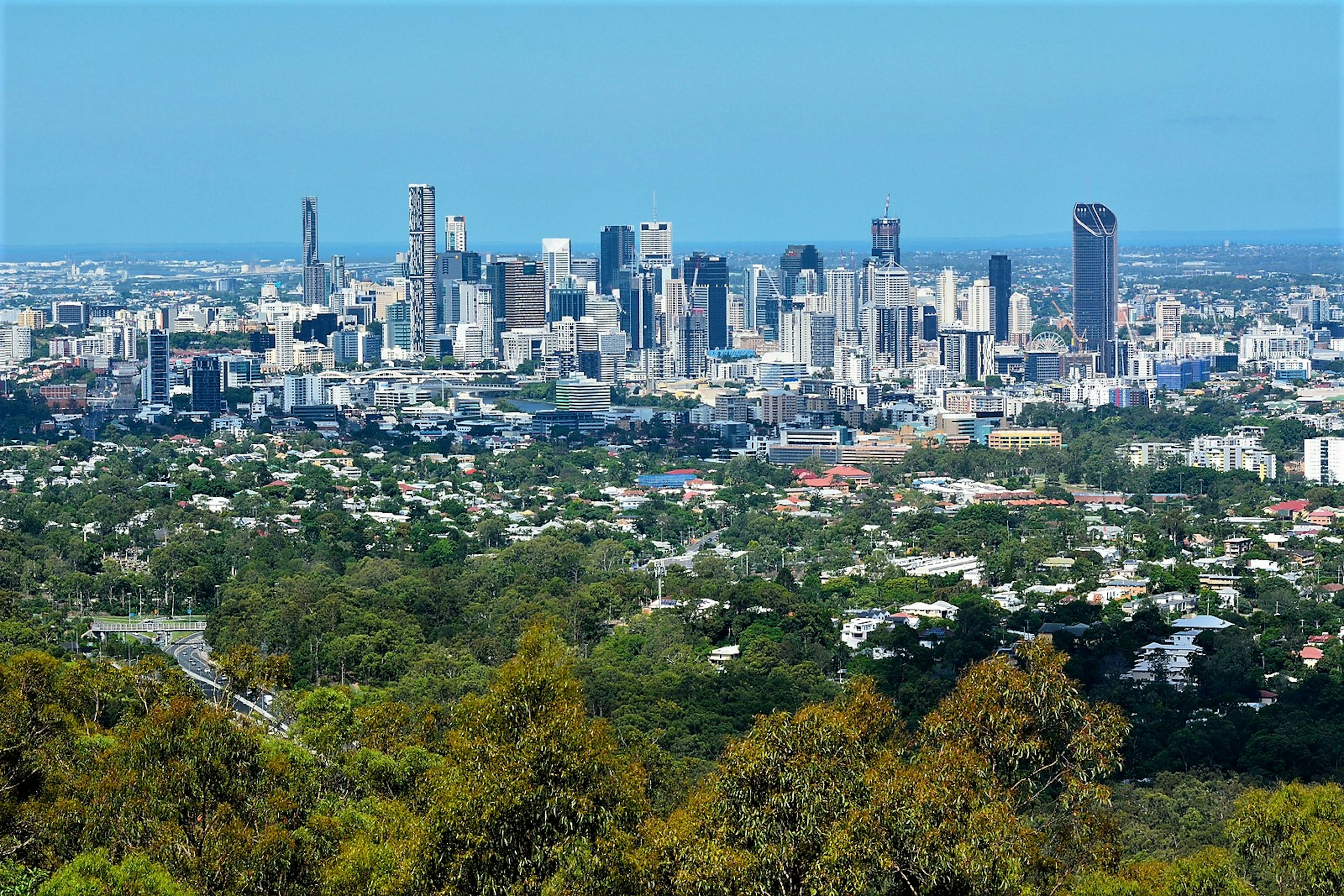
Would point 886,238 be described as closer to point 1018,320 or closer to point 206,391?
point 1018,320

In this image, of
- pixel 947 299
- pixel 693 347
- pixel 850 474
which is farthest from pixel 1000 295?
pixel 850 474

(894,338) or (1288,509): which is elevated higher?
(894,338)

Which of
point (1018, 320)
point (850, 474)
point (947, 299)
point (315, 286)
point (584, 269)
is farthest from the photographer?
point (584, 269)

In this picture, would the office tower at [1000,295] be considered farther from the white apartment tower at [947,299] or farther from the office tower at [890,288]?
the office tower at [890,288]

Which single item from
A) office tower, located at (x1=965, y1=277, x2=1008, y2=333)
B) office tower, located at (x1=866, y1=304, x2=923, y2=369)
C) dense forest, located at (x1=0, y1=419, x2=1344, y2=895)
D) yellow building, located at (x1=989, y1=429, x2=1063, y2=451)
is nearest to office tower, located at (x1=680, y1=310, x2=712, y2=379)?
office tower, located at (x1=866, y1=304, x2=923, y2=369)

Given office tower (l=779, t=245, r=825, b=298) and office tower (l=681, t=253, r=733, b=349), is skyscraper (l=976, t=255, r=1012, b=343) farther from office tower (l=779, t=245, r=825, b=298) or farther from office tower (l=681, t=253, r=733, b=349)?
office tower (l=681, t=253, r=733, b=349)

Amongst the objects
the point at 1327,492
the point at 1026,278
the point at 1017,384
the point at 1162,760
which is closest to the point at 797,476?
the point at 1327,492

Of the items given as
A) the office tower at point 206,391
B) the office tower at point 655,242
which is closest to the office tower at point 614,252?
the office tower at point 655,242
